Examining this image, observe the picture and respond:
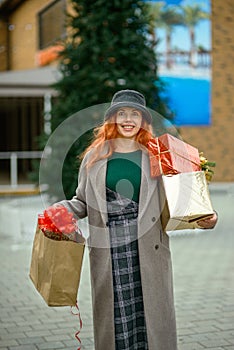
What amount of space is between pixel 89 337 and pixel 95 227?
173 cm

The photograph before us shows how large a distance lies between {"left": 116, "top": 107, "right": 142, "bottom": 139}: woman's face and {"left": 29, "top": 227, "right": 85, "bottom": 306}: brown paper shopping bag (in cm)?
66

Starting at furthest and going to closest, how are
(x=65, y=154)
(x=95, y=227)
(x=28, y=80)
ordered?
(x=28, y=80), (x=65, y=154), (x=95, y=227)

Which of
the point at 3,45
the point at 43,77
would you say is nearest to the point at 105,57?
the point at 43,77

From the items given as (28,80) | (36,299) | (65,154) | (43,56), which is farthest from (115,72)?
(43,56)

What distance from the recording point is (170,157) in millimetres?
3600

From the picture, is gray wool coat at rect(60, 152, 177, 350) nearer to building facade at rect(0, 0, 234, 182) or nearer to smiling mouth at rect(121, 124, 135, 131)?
smiling mouth at rect(121, 124, 135, 131)

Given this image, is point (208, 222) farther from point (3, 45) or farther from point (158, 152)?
point (3, 45)

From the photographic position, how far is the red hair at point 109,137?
12.5 ft

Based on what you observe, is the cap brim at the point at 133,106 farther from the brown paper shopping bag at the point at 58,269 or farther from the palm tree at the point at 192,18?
the palm tree at the point at 192,18

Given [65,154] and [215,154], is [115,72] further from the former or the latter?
[215,154]

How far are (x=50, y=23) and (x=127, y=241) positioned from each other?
18.6 metres

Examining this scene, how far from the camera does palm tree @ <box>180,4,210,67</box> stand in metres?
18.6

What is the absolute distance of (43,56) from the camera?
21344mm

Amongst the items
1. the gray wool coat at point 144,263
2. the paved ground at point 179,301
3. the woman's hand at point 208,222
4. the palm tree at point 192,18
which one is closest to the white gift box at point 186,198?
the woman's hand at point 208,222
